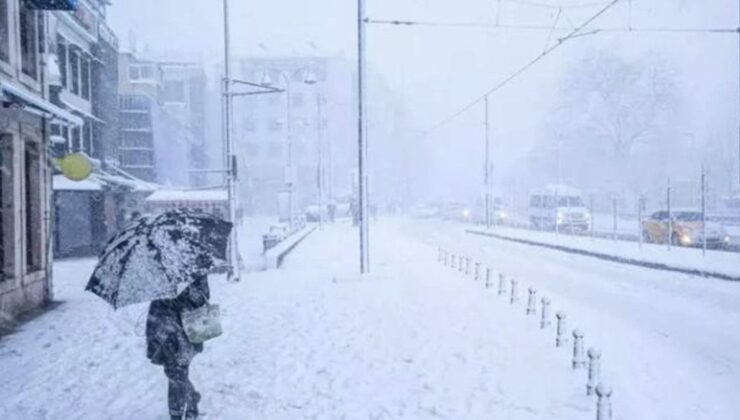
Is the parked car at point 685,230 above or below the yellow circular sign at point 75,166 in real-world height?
below

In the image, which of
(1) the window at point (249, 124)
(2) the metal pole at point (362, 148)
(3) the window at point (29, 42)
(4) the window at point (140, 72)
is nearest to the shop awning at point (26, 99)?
(3) the window at point (29, 42)

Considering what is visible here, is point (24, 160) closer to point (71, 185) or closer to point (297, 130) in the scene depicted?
point (71, 185)

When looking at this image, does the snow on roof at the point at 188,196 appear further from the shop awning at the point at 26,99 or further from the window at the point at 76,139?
the shop awning at the point at 26,99

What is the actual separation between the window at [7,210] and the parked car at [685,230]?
2139 cm

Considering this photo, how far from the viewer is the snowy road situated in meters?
6.93

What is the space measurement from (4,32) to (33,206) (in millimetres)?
3484

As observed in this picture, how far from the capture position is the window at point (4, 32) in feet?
38.9

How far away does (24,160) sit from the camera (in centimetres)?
Answer: 1255

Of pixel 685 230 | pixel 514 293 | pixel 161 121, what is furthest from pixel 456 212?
pixel 514 293

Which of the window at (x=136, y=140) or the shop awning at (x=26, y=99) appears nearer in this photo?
the shop awning at (x=26, y=99)

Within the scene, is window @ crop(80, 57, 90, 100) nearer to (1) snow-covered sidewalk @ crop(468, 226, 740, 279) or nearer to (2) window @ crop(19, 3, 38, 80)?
(2) window @ crop(19, 3, 38, 80)

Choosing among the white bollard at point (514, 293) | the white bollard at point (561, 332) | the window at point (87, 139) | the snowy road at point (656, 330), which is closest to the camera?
the snowy road at point (656, 330)

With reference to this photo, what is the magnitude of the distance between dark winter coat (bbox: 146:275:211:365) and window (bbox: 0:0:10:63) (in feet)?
28.1

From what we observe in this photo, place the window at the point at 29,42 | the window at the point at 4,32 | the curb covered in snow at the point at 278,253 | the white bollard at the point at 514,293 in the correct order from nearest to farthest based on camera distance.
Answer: the window at the point at 4,32 < the white bollard at the point at 514,293 < the window at the point at 29,42 < the curb covered in snow at the point at 278,253
